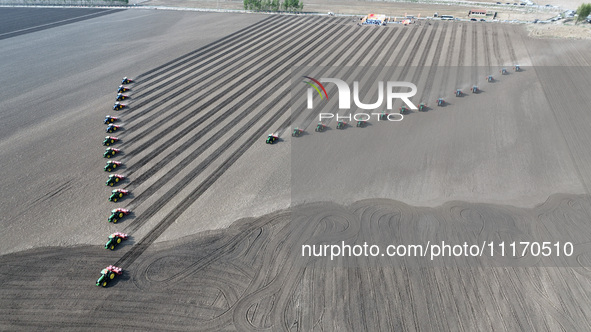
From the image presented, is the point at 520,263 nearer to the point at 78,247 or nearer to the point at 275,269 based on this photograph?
the point at 275,269

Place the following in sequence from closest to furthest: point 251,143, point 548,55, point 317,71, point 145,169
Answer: point 145,169
point 251,143
point 317,71
point 548,55

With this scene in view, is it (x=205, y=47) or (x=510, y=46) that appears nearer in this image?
(x=510, y=46)

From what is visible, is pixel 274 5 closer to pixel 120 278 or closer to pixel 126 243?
pixel 126 243

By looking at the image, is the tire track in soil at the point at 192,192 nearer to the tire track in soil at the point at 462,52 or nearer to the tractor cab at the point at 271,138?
the tractor cab at the point at 271,138

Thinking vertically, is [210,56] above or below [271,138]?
above

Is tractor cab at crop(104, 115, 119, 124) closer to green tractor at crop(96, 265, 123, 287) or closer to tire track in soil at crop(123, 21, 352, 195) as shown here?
tire track in soil at crop(123, 21, 352, 195)

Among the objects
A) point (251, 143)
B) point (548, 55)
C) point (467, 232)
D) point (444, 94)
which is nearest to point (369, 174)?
point (467, 232)

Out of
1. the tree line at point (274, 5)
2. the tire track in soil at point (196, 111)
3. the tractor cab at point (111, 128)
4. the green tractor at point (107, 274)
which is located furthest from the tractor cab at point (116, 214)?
the tree line at point (274, 5)

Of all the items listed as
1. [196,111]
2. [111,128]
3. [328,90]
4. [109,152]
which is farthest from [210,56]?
[109,152]
